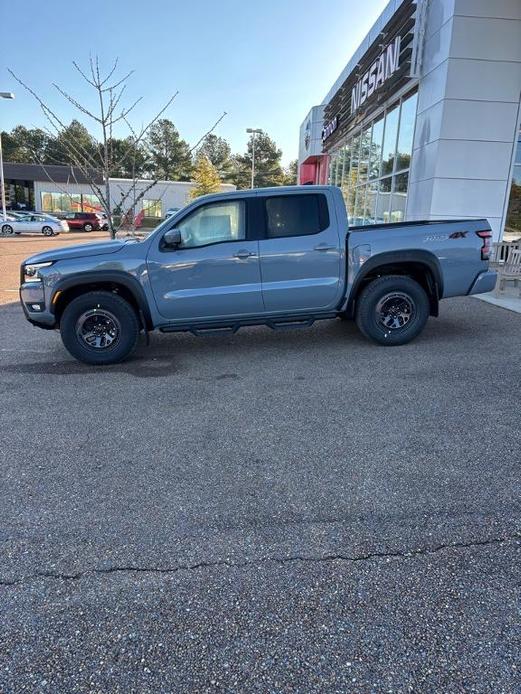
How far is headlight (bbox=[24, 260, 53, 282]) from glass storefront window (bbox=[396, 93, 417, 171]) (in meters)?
11.0

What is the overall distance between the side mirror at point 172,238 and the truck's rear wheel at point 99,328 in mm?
860

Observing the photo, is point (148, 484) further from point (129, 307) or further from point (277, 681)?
point (129, 307)

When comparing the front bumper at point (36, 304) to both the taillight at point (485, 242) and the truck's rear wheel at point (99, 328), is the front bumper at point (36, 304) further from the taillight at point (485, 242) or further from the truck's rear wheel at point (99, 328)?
the taillight at point (485, 242)

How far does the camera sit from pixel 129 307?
571 cm

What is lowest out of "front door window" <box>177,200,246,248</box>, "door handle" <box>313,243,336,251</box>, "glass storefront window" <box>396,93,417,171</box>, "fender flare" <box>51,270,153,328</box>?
"fender flare" <box>51,270,153,328</box>

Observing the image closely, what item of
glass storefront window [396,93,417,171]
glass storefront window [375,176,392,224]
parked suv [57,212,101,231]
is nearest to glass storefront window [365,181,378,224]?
glass storefront window [375,176,392,224]

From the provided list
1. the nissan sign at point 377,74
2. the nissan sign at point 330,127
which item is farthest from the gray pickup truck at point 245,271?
the nissan sign at point 330,127

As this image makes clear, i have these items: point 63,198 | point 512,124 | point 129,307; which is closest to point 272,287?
point 129,307

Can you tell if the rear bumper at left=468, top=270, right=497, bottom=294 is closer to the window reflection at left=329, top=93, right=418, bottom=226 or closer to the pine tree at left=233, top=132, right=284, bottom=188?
the window reflection at left=329, top=93, right=418, bottom=226

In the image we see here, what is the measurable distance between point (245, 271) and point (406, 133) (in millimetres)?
10339

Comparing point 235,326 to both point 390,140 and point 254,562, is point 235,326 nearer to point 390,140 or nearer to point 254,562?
point 254,562

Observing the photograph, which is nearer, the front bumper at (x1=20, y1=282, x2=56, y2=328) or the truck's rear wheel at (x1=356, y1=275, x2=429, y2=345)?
the front bumper at (x1=20, y1=282, x2=56, y2=328)

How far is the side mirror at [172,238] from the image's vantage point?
18.4 feet

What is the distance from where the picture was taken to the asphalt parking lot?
77.4 inches
